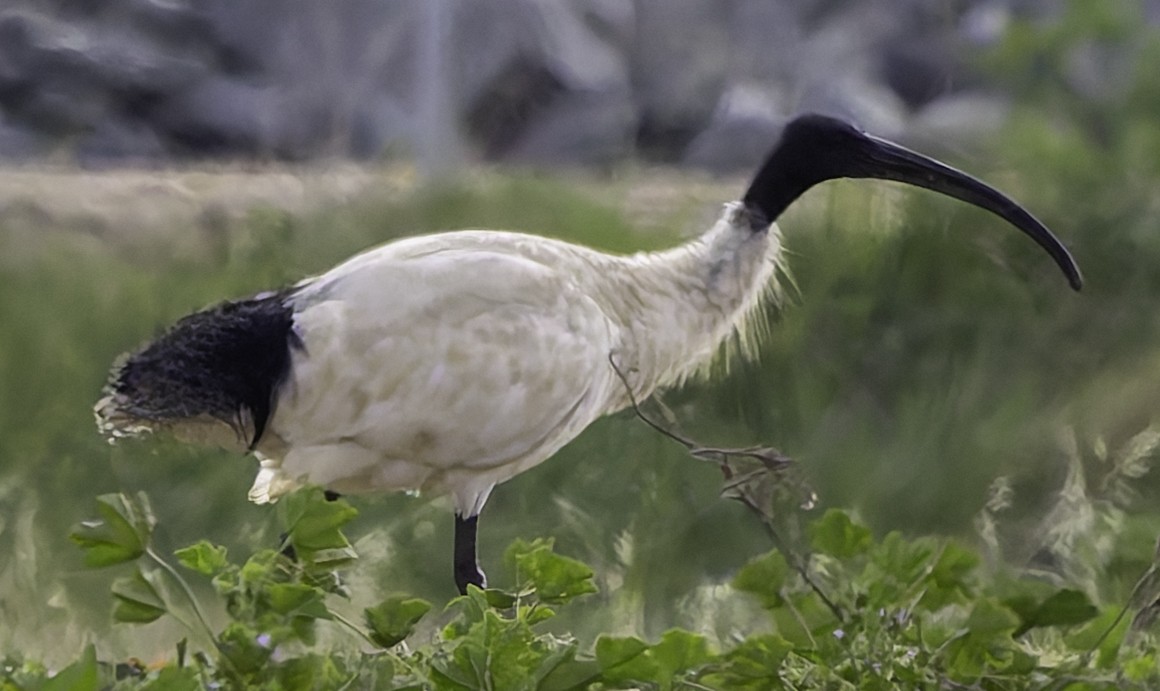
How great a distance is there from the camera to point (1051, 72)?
1351 mm

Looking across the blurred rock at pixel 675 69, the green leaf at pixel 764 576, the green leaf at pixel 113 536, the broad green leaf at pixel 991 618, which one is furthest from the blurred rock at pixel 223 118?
the broad green leaf at pixel 991 618

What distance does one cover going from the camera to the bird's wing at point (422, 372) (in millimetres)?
1136

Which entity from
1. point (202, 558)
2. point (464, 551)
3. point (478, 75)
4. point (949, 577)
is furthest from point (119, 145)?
point (949, 577)

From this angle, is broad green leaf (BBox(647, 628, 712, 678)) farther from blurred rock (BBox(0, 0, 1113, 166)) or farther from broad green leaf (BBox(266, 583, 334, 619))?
blurred rock (BBox(0, 0, 1113, 166))

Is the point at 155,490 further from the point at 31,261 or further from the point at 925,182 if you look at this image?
the point at 925,182

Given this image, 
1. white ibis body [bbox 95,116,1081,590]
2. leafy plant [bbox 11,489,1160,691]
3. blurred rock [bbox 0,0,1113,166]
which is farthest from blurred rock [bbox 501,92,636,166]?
leafy plant [bbox 11,489,1160,691]

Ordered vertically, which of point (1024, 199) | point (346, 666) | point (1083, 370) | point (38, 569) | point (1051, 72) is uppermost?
point (1051, 72)

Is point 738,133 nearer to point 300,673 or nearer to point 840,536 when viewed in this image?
point 840,536

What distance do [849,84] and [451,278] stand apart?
0.43 m

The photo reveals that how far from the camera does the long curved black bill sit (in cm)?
118

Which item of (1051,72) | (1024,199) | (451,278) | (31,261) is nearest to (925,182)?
(1024,199)

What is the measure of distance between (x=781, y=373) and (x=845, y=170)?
0.19 m

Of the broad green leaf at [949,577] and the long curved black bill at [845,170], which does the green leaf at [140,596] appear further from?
the long curved black bill at [845,170]

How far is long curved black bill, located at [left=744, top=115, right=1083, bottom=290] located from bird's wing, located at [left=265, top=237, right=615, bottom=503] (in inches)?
8.9
